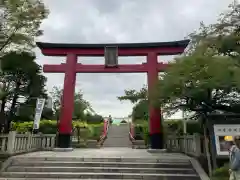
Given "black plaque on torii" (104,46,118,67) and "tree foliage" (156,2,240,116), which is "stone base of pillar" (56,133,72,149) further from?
"tree foliage" (156,2,240,116)

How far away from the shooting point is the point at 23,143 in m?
11.0

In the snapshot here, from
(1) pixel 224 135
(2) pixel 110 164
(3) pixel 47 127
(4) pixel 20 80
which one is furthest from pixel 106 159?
(3) pixel 47 127

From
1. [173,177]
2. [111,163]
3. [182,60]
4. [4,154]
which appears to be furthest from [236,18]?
[4,154]

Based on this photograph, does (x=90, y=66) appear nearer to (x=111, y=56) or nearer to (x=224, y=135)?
(x=111, y=56)

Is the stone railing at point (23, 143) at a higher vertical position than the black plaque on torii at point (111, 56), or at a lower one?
lower

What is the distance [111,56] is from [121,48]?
76 cm

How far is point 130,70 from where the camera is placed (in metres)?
13.5

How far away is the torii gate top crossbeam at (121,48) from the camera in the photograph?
1348cm

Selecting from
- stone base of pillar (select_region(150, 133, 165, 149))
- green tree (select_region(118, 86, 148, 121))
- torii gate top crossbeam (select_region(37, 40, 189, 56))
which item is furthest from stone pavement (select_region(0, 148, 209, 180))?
green tree (select_region(118, 86, 148, 121))

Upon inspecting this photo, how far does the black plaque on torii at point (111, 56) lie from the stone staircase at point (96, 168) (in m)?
5.92

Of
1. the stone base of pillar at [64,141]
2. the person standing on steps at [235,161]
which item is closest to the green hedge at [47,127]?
the stone base of pillar at [64,141]

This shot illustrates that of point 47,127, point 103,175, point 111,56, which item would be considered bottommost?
point 103,175

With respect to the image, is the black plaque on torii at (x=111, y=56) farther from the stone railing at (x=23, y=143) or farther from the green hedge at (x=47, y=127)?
the green hedge at (x=47, y=127)

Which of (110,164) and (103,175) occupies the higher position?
(110,164)
